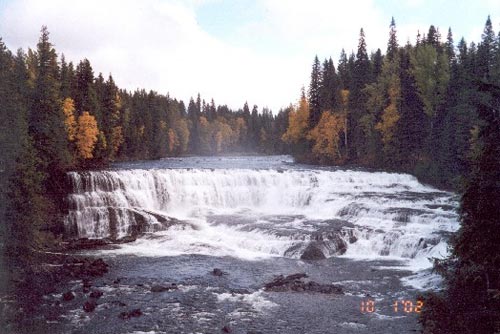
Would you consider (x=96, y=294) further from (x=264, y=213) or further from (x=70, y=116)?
(x=70, y=116)

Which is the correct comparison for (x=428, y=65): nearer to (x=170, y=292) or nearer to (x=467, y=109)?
(x=467, y=109)

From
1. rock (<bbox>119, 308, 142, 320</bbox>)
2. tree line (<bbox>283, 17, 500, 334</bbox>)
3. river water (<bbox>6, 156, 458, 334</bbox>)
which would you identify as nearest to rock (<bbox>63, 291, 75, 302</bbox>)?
river water (<bbox>6, 156, 458, 334</bbox>)

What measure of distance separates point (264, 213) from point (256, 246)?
437 inches

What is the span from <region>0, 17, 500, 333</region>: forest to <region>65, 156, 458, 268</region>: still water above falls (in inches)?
143

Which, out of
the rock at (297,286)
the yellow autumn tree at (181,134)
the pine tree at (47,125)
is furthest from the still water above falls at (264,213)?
the yellow autumn tree at (181,134)

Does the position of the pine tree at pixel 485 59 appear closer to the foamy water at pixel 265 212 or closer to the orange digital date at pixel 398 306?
the foamy water at pixel 265 212

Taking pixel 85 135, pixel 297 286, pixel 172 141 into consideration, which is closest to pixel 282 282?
pixel 297 286

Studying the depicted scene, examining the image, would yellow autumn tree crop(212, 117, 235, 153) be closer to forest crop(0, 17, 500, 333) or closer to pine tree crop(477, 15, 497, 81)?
forest crop(0, 17, 500, 333)

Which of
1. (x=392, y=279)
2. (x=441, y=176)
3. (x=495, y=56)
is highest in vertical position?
(x=495, y=56)

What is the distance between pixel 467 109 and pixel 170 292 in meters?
35.8

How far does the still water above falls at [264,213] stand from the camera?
30578 mm

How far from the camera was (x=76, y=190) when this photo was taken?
3772 centimetres

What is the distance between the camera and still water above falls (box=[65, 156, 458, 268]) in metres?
30.6

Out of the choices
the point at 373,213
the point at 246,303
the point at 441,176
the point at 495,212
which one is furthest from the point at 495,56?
the point at 495,212
